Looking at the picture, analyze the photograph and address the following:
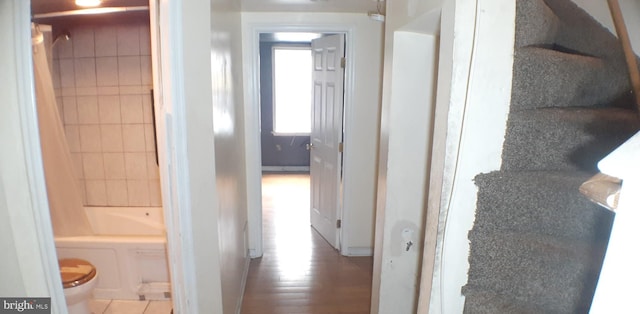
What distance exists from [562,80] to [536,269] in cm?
72

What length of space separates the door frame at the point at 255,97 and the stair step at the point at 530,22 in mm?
2074

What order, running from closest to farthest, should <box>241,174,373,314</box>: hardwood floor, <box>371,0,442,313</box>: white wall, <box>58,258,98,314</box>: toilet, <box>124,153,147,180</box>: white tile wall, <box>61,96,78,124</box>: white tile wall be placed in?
1. <box>371,0,442,313</box>: white wall
2. <box>58,258,98,314</box>: toilet
3. <box>241,174,373,314</box>: hardwood floor
4. <box>61,96,78,124</box>: white tile wall
5. <box>124,153,147,180</box>: white tile wall

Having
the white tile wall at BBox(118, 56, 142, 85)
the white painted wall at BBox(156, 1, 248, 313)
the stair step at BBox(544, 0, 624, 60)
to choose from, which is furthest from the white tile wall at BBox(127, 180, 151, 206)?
the stair step at BBox(544, 0, 624, 60)

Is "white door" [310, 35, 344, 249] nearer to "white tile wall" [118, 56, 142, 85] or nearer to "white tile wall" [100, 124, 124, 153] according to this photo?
"white tile wall" [118, 56, 142, 85]

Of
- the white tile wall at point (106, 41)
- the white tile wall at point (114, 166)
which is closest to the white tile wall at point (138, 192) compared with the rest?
the white tile wall at point (114, 166)

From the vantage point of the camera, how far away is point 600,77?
1482 mm

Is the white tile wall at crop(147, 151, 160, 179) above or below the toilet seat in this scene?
above

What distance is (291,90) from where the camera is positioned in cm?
656

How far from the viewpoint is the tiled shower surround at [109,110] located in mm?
3223

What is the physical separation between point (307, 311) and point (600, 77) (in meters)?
2.35

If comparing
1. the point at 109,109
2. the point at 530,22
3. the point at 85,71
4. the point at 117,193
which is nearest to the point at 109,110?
the point at 109,109

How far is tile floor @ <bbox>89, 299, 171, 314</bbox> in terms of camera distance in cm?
273

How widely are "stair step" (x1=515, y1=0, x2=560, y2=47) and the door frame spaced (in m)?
2.07

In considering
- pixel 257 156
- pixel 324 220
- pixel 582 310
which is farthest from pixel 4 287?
pixel 324 220
